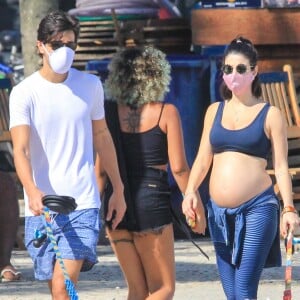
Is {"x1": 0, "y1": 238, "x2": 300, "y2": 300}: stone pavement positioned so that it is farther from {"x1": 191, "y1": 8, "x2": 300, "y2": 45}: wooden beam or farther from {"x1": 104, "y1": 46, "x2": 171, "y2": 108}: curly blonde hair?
{"x1": 191, "y1": 8, "x2": 300, "y2": 45}: wooden beam

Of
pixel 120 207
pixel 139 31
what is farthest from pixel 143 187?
pixel 139 31

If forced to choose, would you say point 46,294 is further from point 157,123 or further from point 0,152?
point 0,152

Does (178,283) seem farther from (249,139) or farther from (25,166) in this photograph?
(25,166)

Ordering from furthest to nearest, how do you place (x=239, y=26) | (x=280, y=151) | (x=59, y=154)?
(x=239, y=26), (x=280, y=151), (x=59, y=154)

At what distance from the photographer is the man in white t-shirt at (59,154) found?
5516mm

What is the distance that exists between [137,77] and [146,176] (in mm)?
506

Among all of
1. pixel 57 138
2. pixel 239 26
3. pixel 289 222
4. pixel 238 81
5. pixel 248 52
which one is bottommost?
pixel 289 222

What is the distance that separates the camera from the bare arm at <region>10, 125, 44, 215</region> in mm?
5355

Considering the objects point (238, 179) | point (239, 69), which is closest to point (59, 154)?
point (238, 179)

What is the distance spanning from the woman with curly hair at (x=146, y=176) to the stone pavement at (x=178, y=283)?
1.64 metres

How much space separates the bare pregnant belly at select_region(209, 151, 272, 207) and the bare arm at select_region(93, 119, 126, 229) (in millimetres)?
467

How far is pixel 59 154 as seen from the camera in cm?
552

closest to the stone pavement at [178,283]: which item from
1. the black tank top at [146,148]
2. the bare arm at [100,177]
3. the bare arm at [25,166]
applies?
the bare arm at [100,177]

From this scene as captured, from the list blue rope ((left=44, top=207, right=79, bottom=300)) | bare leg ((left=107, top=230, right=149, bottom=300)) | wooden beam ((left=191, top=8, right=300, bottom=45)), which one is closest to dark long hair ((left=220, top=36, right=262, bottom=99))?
bare leg ((left=107, top=230, right=149, bottom=300))
